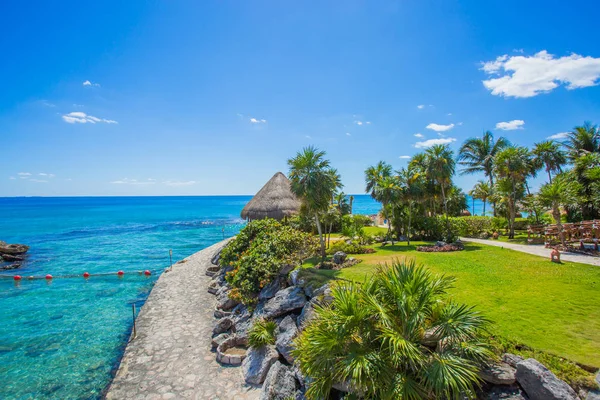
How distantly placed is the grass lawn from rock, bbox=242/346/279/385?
3.57 m

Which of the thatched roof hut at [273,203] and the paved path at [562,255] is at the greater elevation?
the thatched roof hut at [273,203]

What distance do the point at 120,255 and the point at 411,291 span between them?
34.5m

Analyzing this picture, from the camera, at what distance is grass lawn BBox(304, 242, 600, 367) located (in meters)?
6.76

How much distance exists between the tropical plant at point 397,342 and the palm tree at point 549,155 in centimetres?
2991

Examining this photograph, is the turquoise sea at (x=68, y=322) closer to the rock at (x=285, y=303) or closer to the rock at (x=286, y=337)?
the rock at (x=285, y=303)

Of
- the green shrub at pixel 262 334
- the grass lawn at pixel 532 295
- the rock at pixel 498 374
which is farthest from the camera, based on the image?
the green shrub at pixel 262 334

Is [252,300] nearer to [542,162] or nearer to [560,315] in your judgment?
[560,315]

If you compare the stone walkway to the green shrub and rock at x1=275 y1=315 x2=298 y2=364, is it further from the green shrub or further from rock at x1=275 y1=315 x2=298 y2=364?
rock at x1=275 y1=315 x2=298 y2=364

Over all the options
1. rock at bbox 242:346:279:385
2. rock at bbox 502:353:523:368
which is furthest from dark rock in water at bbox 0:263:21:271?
rock at bbox 502:353:523:368

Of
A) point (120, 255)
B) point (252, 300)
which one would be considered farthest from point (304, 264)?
point (120, 255)

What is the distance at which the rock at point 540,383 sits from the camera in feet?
16.8

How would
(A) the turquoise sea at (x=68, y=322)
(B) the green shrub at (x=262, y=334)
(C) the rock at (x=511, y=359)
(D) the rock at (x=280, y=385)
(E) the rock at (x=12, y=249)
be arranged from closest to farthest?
(C) the rock at (x=511, y=359)
(D) the rock at (x=280, y=385)
(A) the turquoise sea at (x=68, y=322)
(B) the green shrub at (x=262, y=334)
(E) the rock at (x=12, y=249)

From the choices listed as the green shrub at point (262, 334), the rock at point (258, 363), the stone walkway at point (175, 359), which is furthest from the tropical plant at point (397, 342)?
the stone walkway at point (175, 359)

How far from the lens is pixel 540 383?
527 centimetres
